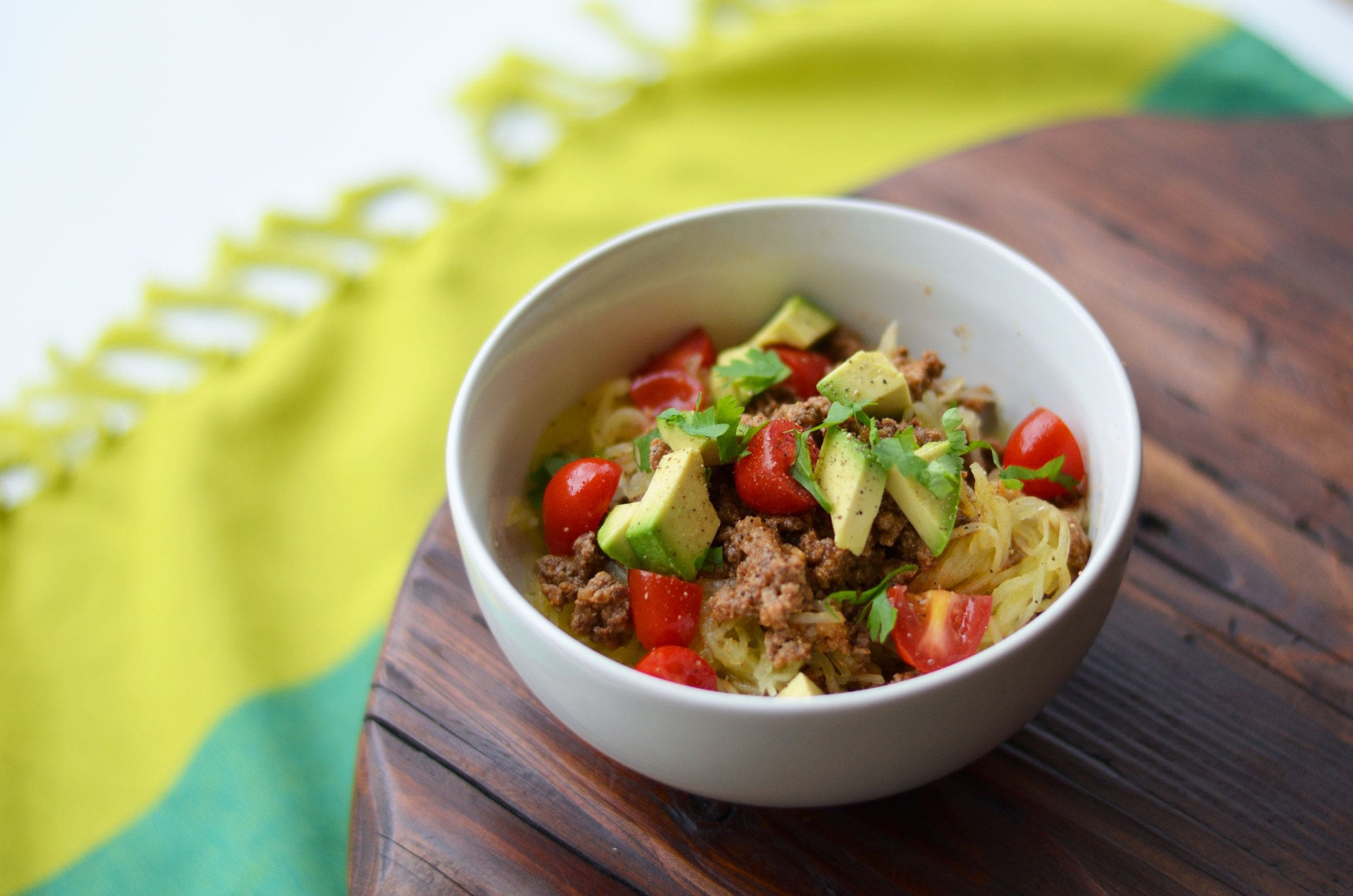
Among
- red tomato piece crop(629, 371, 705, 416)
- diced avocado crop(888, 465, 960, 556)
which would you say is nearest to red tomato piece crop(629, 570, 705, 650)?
diced avocado crop(888, 465, 960, 556)

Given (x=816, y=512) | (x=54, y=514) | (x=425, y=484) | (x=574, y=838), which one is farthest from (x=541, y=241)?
(x=574, y=838)

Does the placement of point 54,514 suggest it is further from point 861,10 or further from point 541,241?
point 861,10

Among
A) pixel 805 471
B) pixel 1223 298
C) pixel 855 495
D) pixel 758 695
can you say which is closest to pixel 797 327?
pixel 805 471

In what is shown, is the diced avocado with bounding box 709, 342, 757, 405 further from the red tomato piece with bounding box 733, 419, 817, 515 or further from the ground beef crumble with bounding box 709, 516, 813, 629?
the ground beef crumble with bounding box 709, 516, 813, 629

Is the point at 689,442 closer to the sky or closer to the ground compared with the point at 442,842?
closer to the sky

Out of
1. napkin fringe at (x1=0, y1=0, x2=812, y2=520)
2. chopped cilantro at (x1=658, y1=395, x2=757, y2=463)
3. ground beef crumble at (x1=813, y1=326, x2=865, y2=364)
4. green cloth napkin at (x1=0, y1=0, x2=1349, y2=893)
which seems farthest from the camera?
napkin fringe at (x1=0, y1=0, x2=812, y2=520)

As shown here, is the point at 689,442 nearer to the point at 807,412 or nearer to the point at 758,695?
the point at 807,412
